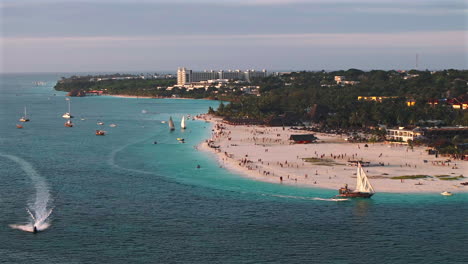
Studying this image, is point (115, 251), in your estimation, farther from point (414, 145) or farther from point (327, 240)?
point (414, 145)

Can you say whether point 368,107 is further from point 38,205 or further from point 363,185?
point 38,205

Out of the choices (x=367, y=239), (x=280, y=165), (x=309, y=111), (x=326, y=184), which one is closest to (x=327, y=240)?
(x=367, y=239)

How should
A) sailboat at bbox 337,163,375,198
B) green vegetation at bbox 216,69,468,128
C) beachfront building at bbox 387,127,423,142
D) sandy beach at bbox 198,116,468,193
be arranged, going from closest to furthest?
sailboat at bbox 337,163,375,198, sandy beach at bbox 198,116,468,193, beachfront building at bbox 387,127,423,142, green vegetation at bbox 216,69,468,128

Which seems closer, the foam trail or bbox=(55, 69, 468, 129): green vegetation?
the foam trail

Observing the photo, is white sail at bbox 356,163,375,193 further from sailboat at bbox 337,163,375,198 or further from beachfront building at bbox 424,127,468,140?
beachfront building at bbox 424,127,468,140

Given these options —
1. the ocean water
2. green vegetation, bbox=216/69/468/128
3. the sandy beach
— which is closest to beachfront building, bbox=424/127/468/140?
the sandy beach

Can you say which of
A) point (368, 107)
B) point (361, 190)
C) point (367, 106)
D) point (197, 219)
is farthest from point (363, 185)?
point (367, 106)
